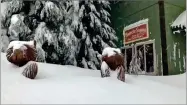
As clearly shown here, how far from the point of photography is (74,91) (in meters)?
4.25

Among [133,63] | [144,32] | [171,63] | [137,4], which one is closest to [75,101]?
[133,63]

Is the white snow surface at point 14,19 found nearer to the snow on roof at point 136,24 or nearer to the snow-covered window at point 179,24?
the snow on roof at point 136,24

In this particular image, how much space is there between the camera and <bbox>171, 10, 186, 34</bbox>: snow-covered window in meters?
9.37

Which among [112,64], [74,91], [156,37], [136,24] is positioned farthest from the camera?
[136,24]

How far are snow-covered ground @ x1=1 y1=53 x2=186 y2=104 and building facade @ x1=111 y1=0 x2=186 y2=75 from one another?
4562 mm

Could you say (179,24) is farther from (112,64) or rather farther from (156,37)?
(112,64)

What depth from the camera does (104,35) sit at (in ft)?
31.8

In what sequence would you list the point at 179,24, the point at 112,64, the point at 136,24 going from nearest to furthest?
the point at 112,64 < the point at 179,24 < the point at 136,24

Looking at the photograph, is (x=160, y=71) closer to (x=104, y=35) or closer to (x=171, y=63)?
(x=171, y=63)

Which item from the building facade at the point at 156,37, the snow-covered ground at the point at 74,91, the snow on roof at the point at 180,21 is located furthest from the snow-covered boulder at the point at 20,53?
the snow on roof at the point at 180,21

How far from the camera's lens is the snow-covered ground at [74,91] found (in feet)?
12.8

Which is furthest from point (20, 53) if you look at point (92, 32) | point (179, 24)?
point (179, 24)

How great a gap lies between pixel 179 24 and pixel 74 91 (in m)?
6.24

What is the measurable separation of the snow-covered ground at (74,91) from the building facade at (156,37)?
4562 mm
